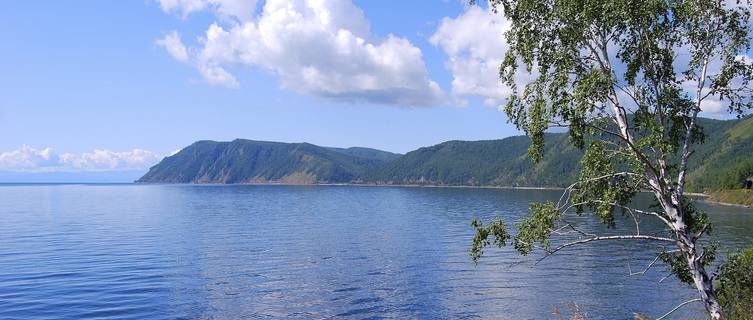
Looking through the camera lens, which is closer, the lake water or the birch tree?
the birch tree

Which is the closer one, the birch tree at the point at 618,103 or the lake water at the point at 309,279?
the birch tree at the point at 618,103

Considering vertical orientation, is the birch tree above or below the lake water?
above

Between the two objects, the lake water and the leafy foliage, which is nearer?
the leafy foliage

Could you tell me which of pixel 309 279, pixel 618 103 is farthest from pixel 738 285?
pixel 309 279

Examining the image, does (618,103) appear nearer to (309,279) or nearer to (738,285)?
(738,285)

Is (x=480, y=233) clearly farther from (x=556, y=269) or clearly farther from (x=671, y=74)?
(x=556, y=269)

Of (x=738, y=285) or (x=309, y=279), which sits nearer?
(x=738, y=285)

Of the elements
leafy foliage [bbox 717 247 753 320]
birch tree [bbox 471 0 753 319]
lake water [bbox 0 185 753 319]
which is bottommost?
lake water [bbox 0 185 753 319]

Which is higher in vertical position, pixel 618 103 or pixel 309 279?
pixel 618 103

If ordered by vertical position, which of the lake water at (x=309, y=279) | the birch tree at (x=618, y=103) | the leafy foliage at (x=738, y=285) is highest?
the birch tree at (x=618, y=103)

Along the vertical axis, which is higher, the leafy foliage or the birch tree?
the birch tree

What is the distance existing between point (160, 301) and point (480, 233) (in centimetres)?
3445

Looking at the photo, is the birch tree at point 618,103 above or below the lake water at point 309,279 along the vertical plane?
above

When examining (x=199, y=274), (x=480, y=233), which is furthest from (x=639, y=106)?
(x=199, y=274)
